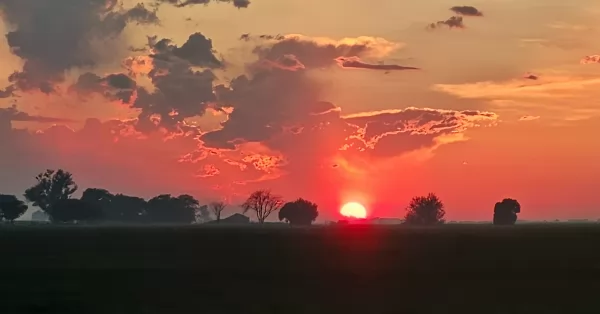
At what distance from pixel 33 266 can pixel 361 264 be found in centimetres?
2253

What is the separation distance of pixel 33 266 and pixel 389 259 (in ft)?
85.5

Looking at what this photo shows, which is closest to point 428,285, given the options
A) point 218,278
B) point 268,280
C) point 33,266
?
point 268,280

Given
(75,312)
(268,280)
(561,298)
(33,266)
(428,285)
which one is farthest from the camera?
(33,266)

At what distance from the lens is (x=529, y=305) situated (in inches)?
1396

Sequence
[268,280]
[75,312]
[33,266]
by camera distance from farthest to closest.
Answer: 1. [33,266]
2. [268,280]
3. [75,312]

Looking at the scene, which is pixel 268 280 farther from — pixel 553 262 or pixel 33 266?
pixel 553 262

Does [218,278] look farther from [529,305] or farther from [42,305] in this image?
[529,305]

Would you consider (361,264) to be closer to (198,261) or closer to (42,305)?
(198,261)

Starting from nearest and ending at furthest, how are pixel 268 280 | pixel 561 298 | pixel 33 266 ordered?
pixel 561 298
pixel 268 280
pixel 33 266

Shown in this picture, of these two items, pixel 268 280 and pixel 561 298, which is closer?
pixel 561 298

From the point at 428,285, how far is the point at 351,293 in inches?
225

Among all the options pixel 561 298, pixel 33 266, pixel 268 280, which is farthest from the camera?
pixel 33 266

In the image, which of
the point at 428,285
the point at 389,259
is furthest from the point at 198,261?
the point at 428,285

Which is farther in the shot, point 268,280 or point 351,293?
point 268,280
